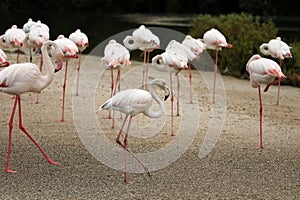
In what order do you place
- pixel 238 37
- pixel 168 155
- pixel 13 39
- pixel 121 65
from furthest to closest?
pixel 238 37
pixel 13 39
pixel 121 65
pixel 168 155

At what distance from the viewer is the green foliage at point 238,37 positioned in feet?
38.0

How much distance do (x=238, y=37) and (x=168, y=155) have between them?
7.14 m

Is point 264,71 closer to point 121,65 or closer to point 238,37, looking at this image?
point 121,65

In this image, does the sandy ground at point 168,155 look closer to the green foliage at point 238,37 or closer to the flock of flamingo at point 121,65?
the flock of flamingo at point 121,65

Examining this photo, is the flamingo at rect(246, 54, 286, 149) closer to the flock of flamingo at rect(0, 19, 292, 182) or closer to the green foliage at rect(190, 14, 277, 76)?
the flock of flamingo at rect(0, 19, 292, 182)

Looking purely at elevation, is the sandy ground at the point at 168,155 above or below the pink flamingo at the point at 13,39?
below

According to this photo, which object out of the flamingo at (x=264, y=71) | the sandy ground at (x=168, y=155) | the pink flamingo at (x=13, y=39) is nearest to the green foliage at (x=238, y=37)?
the sandy ground at (x=168, y=155)

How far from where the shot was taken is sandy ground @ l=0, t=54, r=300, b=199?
456cm

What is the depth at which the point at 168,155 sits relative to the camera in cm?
559

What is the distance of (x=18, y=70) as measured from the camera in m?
5.01

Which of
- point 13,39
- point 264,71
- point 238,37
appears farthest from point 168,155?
point 238,37

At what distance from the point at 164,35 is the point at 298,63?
8.74 metres

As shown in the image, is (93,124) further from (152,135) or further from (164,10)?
(164,10)

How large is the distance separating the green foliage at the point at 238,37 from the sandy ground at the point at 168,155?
3093 millimetres
